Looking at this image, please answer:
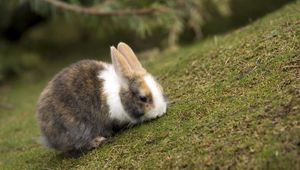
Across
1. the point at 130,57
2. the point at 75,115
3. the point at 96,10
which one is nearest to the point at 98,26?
the point at 96,10

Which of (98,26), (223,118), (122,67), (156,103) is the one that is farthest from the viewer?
(98,26)

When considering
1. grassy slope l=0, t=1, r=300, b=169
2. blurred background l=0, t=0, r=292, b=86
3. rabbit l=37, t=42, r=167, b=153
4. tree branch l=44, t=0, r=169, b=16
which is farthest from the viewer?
blurred background l=0, t=0, r=292, b=86

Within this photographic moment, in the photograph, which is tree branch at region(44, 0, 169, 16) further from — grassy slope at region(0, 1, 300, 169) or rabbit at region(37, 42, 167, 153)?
rabbit at region(37, 42, 167, 153)

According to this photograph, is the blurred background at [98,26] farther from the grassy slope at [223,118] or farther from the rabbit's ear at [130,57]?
the rabbit's ear at [130,57]

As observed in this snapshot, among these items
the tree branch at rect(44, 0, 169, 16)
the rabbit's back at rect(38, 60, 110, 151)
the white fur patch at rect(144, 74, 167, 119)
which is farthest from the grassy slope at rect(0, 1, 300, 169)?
the tree branch at rect(44, 0, 169, 16)

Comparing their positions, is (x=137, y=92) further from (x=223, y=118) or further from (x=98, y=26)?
(x=98, y=26)

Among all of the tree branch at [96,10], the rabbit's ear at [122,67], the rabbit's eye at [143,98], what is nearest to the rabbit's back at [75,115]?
the rabbit's ear at [122,67]

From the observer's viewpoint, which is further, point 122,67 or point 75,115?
point 75,115
